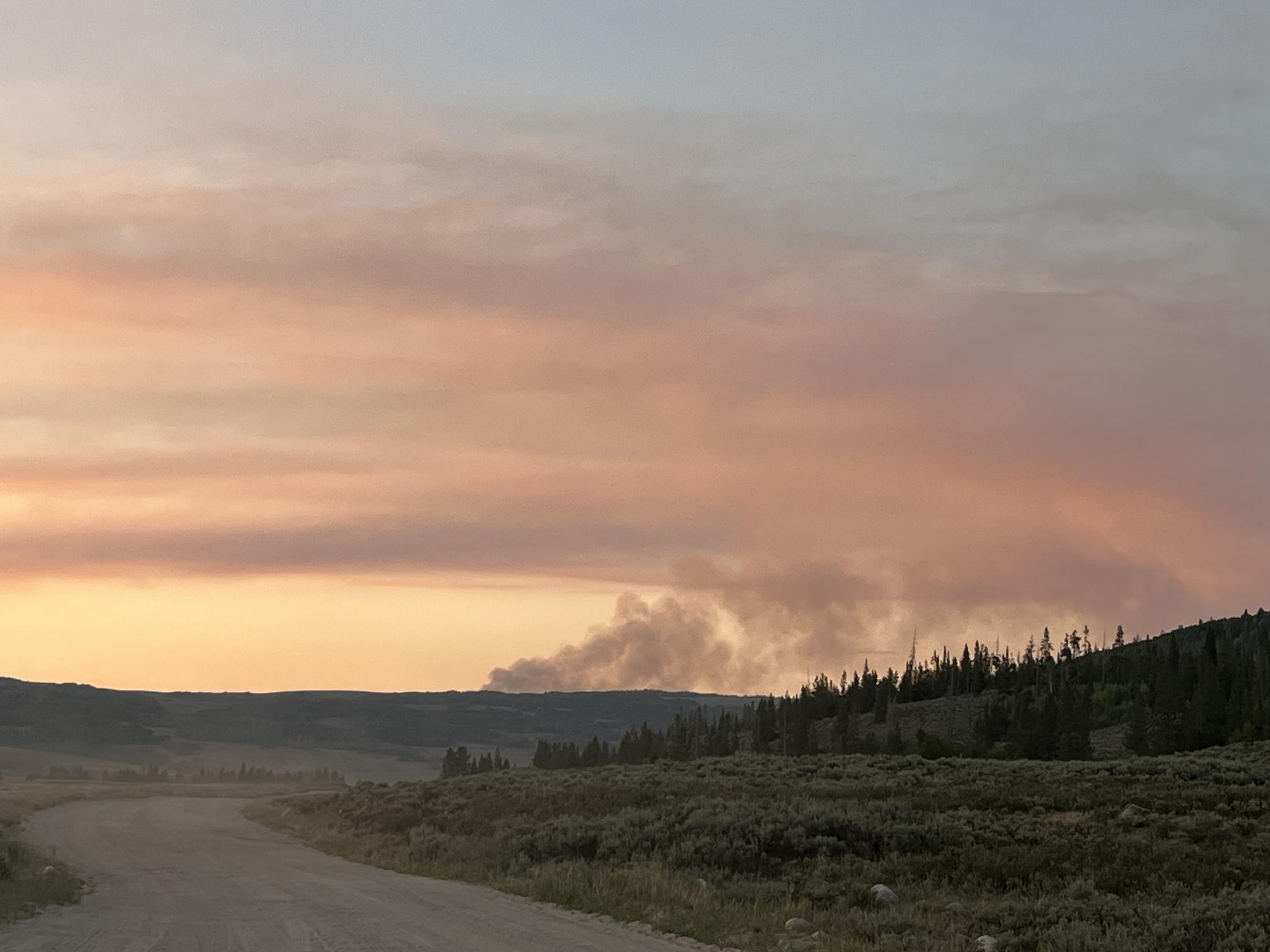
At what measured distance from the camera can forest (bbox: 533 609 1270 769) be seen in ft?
392

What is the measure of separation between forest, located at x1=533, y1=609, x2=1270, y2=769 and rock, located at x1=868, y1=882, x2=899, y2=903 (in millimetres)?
82697

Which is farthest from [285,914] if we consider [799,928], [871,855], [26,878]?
[871,855]

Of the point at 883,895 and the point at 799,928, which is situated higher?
the point at 883,895

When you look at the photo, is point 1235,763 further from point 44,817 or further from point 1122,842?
point 44,817

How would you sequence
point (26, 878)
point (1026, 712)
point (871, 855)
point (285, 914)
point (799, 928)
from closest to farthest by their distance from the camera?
point (799, 928) < point (285, 914) < point (26, 878) < point (871, 855) < point (1026, 712)

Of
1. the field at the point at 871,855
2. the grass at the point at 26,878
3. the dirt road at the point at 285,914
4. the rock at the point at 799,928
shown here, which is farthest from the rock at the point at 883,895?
the grass at the point at 26,878

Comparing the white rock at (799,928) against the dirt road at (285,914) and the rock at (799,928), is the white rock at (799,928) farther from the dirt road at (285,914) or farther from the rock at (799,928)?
the dirt road at (285,914)

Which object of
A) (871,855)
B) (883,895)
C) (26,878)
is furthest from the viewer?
(871,855)

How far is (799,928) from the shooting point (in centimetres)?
2069

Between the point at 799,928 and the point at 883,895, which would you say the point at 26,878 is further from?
the point at 883,895

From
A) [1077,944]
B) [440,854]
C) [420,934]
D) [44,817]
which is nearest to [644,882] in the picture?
[420,934]

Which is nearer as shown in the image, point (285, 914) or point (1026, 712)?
point (285, 914)

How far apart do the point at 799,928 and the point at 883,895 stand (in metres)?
3.84

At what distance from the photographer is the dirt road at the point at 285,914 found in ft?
62.0
